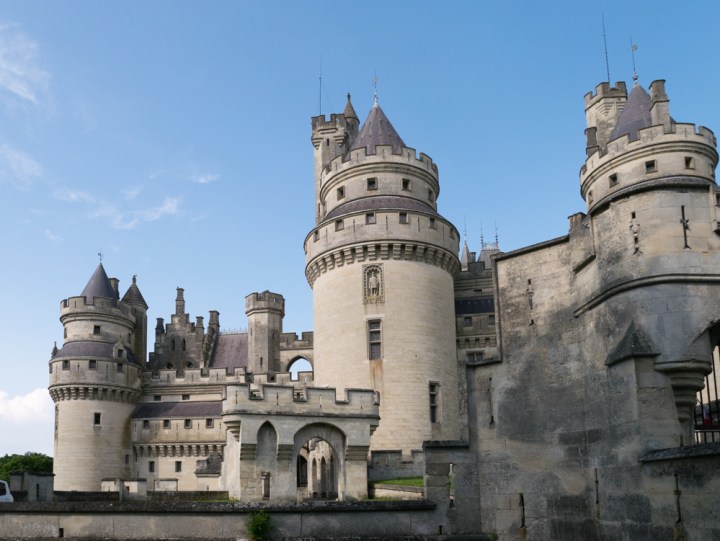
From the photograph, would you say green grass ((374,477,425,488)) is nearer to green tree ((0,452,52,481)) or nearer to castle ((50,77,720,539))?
castle ((50,77,720,539))

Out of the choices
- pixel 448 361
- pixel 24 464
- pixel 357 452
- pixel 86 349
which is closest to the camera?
pixel 357 452

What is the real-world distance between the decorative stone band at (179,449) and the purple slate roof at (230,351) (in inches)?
330

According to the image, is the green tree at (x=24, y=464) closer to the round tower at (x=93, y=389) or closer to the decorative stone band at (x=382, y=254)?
the round tower at (x=93, y=389)

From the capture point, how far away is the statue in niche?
3584 cm

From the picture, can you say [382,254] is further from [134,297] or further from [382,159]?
[134,297]

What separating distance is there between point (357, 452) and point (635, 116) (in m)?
16.6

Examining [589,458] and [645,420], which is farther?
[589,458]

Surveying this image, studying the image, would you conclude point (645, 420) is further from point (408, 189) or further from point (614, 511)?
point (408, 189)

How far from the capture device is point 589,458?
1570 centimetres

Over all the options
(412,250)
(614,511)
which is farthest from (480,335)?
(614,511)

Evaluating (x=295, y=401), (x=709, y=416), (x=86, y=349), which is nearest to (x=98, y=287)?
(x=86, y=349)

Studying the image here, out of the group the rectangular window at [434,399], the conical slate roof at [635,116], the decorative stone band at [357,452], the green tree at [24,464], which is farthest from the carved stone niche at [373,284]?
the green tree at [24,464]

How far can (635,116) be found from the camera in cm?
2977

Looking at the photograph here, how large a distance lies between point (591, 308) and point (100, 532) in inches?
565
